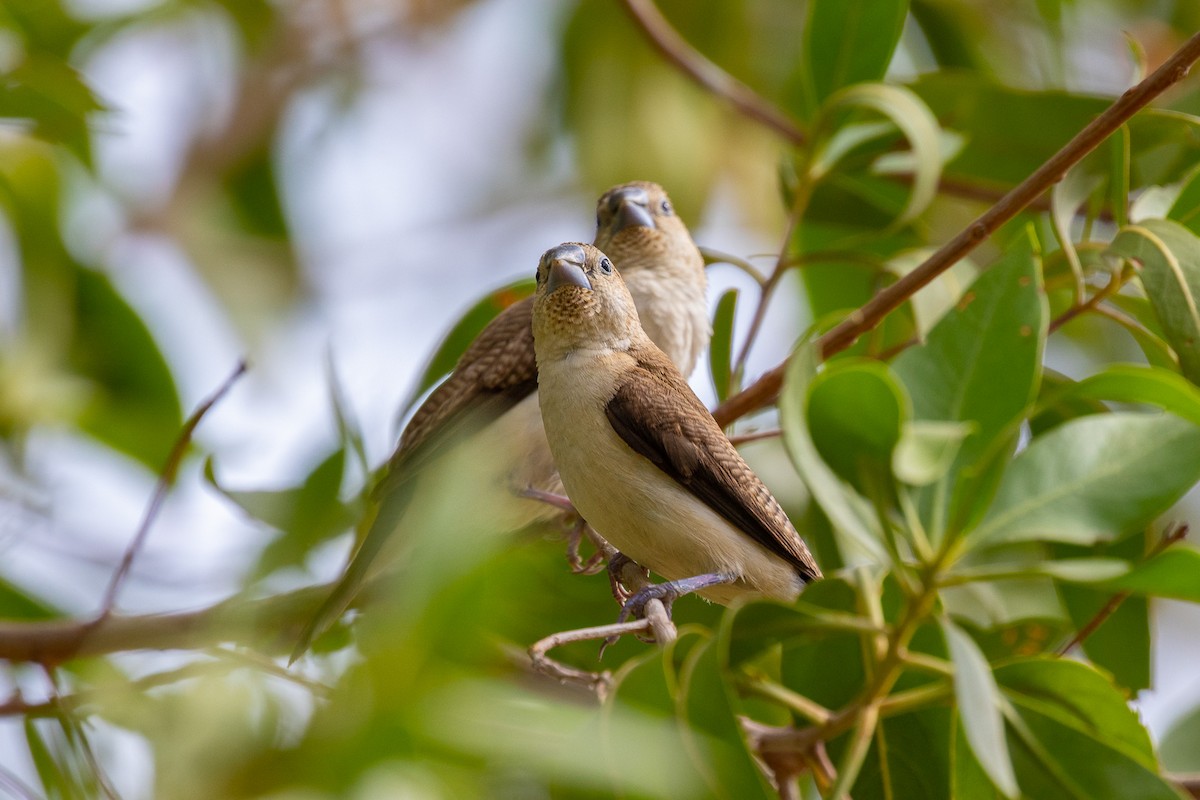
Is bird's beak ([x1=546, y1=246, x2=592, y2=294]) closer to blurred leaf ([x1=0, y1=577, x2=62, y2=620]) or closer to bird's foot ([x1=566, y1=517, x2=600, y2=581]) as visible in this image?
bird's foot ([x1=566, y1=517, x2=600, y2=581])

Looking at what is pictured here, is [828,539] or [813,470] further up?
[813,470]

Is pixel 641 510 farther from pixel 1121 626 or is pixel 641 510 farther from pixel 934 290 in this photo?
pixel 1121 626

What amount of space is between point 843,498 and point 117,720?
52.5 inches

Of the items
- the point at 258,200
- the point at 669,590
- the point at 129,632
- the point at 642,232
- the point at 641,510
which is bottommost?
the point at 129,632

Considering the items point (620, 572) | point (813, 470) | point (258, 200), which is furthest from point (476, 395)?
point (258, 200)

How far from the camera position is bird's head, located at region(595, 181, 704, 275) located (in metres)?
4.00

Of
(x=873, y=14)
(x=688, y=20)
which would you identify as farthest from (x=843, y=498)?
(x=688, y=20)

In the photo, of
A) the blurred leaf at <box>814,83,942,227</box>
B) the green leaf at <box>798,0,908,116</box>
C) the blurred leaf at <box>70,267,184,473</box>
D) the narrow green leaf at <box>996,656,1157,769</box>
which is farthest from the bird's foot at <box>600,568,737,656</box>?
the blurred leaf at <box>70,267,184,473</box>

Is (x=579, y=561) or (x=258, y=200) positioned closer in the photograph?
(x=579, y=561)

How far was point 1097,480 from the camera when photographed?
1.93m

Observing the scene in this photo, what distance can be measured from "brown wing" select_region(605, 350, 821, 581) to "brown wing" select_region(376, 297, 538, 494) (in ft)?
3.33

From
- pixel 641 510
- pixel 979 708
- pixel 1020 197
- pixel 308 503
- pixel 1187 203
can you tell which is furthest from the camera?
pixel 308 503

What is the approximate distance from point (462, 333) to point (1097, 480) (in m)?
2.15

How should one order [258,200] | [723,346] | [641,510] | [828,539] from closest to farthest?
[641,510], [828,539], [723,346], [258,200]
